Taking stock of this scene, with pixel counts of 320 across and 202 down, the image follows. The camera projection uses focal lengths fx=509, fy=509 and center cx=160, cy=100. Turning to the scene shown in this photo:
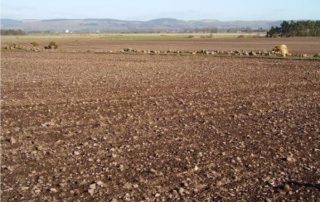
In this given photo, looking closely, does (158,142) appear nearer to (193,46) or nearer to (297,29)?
(193,46)

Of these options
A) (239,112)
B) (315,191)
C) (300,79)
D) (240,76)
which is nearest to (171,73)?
(240,76)

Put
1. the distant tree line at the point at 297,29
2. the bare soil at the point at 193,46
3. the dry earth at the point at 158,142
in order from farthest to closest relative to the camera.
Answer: the distant tree line at the point at 297,29 < the bare soil at the point at 193,46 < the dry earth at the point at 158,142

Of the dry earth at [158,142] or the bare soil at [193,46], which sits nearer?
the dry earth at [158,142]

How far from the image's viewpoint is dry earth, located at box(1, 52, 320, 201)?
7.99 m

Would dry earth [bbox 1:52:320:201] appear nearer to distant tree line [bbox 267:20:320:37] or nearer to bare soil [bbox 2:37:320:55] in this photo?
bare soil [bbox 2:37:320:55]

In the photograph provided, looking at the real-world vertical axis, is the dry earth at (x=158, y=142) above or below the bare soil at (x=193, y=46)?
above

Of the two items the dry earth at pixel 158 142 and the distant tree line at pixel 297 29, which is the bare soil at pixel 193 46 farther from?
the distant tree line at pixel 297 29

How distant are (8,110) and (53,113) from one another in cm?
139

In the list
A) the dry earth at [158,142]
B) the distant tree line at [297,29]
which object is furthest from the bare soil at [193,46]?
the distant tree line at [297,29]

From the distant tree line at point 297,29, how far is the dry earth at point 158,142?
118m

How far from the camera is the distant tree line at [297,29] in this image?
437 feet

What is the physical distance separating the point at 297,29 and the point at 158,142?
132186 millimetres

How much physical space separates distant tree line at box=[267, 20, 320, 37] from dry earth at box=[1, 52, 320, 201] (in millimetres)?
117741

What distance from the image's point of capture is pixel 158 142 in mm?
10750
